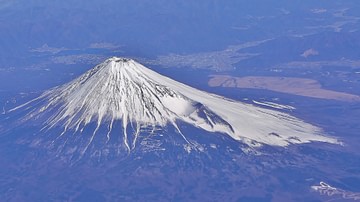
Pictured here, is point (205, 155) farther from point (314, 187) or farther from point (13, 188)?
point (13, 188)

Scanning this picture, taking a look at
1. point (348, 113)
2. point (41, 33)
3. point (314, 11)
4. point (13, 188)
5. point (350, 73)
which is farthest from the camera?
point (314, 11)

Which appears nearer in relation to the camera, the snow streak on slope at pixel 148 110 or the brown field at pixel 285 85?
the snow streak on slope at pixel 148 110

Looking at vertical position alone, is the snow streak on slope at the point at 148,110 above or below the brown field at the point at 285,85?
above

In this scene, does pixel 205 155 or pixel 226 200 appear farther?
pixel 205 155

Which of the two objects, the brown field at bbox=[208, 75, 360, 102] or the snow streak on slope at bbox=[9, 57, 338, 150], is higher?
the snow streak on slope at bbox=[9, 57, 338, 150]

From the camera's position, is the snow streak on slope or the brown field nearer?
the snow streak on slope

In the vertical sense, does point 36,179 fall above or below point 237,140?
below

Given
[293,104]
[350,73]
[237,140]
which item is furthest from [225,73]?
[237,140]

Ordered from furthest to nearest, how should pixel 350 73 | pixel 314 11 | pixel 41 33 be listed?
pixel 314 11 → pixel 41 33 → pixel 350 73
